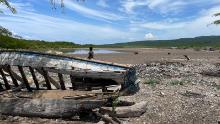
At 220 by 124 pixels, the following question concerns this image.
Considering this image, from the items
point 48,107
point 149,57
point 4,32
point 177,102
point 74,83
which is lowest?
point 149,57

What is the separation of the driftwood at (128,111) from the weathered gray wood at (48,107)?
346 mm

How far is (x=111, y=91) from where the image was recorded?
1559cm

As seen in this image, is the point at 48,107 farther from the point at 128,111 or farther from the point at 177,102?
the point at 177,102

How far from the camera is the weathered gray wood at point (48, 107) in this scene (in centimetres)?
1473

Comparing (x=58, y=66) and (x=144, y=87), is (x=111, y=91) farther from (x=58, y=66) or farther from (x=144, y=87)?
(x=144, y=87)

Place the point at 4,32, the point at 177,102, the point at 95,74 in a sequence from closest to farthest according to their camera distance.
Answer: the point at 4,32 < the point at 95,74 < the point at 177,102

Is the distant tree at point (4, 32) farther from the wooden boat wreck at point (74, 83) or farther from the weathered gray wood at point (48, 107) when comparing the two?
the weathered gray wood at point (48, 107)

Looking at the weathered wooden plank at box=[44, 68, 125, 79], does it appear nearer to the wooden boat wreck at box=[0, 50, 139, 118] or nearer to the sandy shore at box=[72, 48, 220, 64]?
the wooden boat wreck at box=[0, 50, 139, 118]

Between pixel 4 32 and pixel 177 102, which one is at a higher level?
pixel 4 32

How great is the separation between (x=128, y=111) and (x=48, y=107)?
9.00ft

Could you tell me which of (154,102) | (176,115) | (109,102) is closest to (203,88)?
(154,102)

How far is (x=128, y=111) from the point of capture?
14.9 m

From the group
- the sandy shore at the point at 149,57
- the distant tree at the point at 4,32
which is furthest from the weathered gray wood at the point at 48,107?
the sandy shore at the point at 149,57

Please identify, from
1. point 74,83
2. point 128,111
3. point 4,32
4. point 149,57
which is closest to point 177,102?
point 128,111
